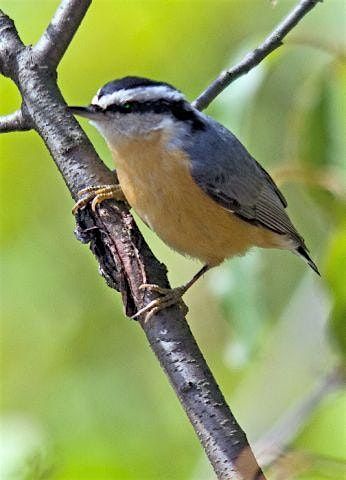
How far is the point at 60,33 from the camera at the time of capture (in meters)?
2.12

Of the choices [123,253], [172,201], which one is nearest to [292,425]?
[123,253]

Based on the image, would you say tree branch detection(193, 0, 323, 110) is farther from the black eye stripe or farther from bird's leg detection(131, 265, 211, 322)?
bird's leg detection(131, 265, 211, 322)

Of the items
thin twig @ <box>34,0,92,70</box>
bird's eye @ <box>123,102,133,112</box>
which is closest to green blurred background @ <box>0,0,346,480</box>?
bird's eye @ <box>123,102,133,112</box>

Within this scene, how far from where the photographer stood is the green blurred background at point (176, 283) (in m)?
1.91

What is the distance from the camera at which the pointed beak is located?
6.76ft

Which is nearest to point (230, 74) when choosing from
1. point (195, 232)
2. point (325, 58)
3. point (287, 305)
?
point (325, 58)

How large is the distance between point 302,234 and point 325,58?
0.72 meters

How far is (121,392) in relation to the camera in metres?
2.97

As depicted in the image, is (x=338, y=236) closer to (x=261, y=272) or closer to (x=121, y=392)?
(x=261, y=272)

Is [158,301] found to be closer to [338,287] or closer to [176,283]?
[338,287]

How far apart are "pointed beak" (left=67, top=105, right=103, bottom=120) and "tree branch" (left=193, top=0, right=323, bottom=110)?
291mm

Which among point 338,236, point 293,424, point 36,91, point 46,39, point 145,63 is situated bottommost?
point 293,424

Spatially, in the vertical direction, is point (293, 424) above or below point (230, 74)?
below

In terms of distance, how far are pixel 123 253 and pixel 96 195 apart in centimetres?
23
